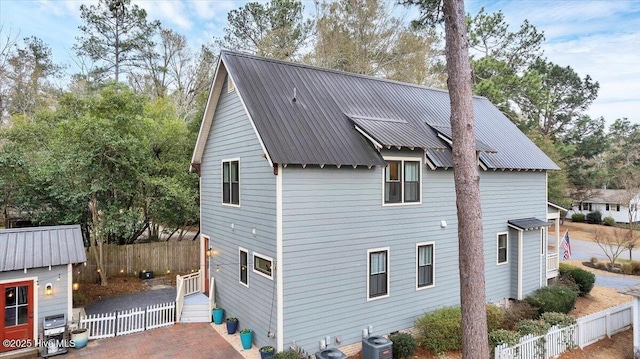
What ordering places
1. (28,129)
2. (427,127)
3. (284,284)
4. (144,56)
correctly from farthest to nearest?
(144,56)
(28,129)
(427,127)
(284,284)

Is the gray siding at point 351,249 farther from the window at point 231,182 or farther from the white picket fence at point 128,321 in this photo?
the white picket fence at point 128,321

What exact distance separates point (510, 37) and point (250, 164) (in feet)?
105

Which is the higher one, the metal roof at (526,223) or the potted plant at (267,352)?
the metal roof at (526,223)

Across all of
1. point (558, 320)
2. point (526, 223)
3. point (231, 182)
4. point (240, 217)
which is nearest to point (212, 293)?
point (240, 217)

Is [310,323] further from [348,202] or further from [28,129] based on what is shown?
[28,129]

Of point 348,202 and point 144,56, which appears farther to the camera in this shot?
point 144,56

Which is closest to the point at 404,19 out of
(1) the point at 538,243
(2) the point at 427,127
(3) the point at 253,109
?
(2) the point at 427,127

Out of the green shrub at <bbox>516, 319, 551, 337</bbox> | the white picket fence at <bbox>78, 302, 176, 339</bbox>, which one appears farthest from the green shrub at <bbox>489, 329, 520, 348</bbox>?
the white picket fence at <bbox>78, 302, 176, 339</bbox>

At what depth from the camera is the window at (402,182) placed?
10.1m

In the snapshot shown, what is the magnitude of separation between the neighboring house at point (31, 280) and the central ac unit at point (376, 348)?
8.31m

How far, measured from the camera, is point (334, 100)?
36.4 feet

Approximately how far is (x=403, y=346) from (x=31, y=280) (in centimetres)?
1014

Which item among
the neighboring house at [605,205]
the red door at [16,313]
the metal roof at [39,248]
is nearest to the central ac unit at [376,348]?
the metal roof at [39,248]

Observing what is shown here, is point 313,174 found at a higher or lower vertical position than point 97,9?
lower
